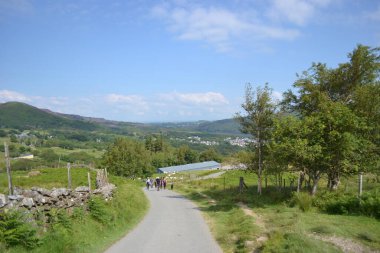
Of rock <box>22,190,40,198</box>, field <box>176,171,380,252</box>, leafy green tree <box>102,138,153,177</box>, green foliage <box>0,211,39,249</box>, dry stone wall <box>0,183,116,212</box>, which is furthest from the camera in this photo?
leafy green tree <box>102,138,153,177</box>

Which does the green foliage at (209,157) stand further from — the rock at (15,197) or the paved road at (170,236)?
the rock at (15,197)

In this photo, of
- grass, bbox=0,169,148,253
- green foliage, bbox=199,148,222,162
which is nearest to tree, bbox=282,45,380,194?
grass, bbox=0,169,148,253

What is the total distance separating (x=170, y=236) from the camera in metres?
14.2

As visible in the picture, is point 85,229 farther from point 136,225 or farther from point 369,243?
point 369,243

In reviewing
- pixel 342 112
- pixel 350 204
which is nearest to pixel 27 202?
pixel 350 204

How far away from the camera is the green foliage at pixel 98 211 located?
591 inches

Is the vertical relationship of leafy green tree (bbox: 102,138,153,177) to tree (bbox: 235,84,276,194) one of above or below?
below

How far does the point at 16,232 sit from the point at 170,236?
6.23m

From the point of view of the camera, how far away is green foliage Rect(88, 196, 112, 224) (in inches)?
591

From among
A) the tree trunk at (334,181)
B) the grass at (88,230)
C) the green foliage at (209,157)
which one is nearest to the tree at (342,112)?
the tree trunk at (334,181)

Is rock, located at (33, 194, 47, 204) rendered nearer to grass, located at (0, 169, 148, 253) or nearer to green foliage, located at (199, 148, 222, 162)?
grass, located at (0, 169, 148, 253)

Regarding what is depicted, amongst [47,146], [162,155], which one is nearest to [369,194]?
[162,155]

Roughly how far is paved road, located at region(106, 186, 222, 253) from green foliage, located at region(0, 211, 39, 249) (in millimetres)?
2676

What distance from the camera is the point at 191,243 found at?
42.8 ft
